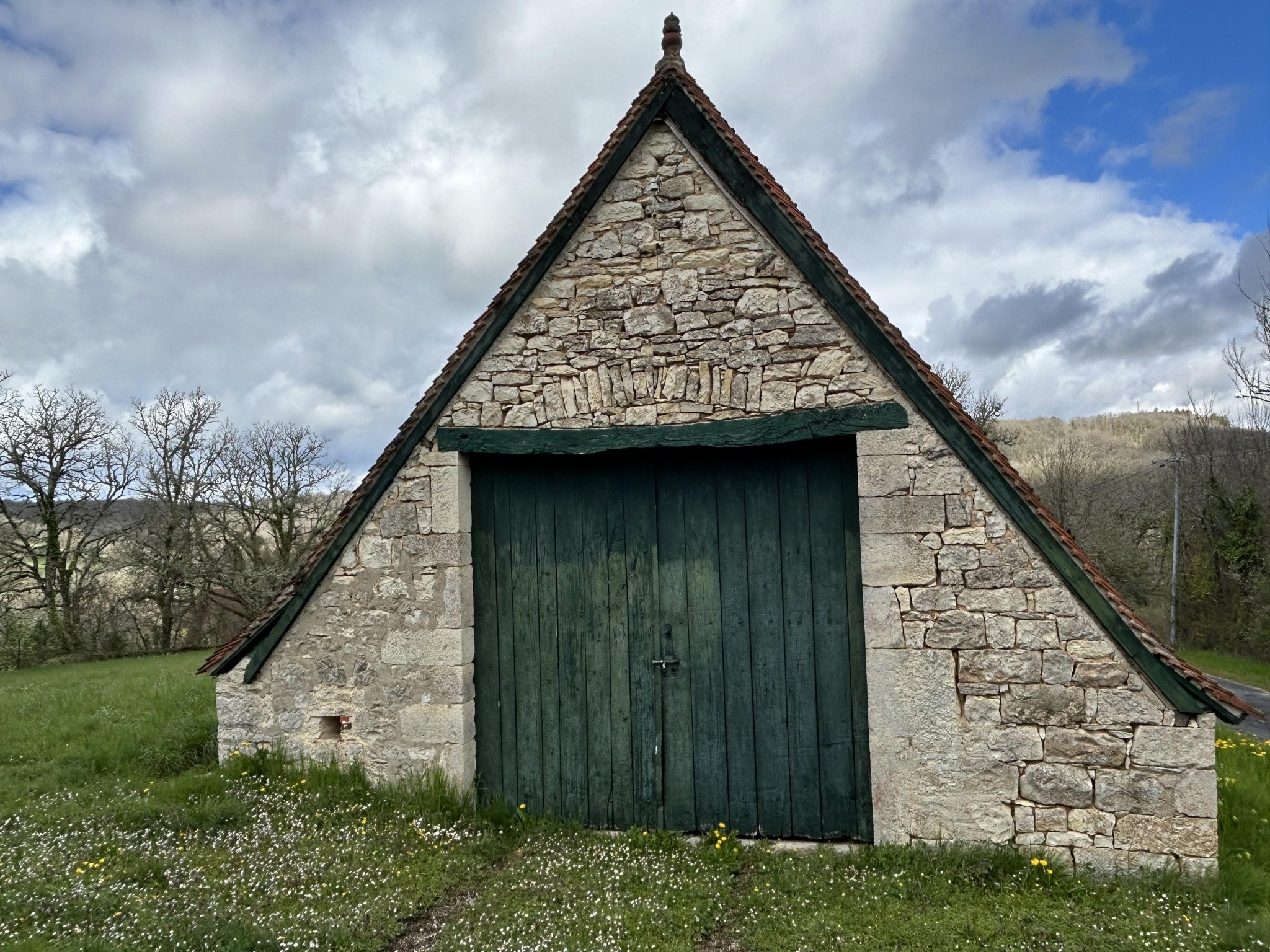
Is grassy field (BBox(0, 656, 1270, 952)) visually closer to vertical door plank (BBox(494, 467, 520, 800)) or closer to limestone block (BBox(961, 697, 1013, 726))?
vertical door plank (BBox(494, 467, 520, 800))

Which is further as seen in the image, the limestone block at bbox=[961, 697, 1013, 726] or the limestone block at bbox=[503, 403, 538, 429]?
the limestone block at bbox=[503, 403, 538, 429]

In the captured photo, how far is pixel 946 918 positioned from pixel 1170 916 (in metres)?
1.09

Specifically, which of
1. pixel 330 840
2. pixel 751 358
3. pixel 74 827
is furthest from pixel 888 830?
pixel 74 827

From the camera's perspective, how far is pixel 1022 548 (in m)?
4.27

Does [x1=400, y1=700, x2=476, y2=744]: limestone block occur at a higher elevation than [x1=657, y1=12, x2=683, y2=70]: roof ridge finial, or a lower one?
lower

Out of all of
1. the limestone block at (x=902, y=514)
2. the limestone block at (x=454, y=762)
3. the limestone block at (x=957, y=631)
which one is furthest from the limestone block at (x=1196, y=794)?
the limestone block at (x=454, y=762)

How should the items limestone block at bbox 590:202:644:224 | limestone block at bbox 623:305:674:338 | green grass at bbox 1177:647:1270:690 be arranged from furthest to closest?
green grass at bbox 1177:647:1270:690 → limestone block at bbox 590:202:644:224 → limestone block at bbox 623:305:674:338

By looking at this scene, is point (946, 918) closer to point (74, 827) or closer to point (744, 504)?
point (744, 504)

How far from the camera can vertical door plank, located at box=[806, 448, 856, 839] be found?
15.4ft

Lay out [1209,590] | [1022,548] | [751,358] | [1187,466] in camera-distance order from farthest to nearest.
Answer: [1187,466], [1209,590], [751,358], [1022,548]

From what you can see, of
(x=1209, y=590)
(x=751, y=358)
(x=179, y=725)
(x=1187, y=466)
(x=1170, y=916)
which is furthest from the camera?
(x=1187, y=466)

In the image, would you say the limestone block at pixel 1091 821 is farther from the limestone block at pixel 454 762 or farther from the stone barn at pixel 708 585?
the limestone block at pixel 454 762

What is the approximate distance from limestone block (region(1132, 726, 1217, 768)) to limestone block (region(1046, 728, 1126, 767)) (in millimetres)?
83

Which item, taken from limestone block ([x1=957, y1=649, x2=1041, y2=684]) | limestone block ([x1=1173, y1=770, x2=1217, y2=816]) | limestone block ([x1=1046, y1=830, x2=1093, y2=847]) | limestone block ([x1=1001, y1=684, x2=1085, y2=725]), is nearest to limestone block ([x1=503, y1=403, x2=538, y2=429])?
limestone block ([x1=957, y1=649, x2=1041, y2=684])
